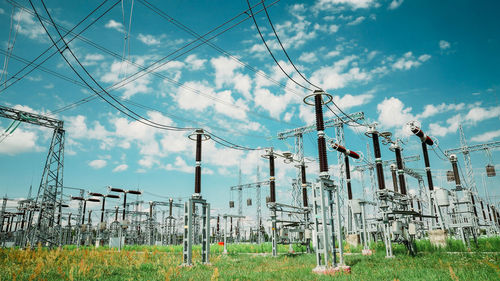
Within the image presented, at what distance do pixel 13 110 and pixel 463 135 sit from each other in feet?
151

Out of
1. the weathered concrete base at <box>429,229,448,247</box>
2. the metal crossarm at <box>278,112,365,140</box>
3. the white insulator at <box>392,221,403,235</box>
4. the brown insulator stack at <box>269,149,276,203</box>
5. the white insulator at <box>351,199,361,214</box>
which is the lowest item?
the weathered concrete base at <box>429,229,448,247</box>

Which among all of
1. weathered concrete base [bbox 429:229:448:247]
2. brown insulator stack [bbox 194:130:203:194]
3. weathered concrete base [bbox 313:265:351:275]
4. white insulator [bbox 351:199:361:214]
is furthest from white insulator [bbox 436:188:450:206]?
brown insulator stack [bbox 194:130:203:194]

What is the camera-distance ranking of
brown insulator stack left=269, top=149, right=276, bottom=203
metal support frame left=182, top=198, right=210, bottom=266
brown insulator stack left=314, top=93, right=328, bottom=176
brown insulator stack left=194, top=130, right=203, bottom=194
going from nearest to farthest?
brown insulator stack left=314, top=93, right=328, bottom=176
metal support frame left=182, top=198, right=210, bottom=266
brown insulator stack left=194, top=130, right=203, bottom=194
brown insulator stack left=269, top=149, right=276, bottom=203

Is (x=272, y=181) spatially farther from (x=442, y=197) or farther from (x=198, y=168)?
(x=442, y=197)

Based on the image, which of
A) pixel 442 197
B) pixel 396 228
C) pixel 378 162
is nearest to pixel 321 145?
pixel 378 162

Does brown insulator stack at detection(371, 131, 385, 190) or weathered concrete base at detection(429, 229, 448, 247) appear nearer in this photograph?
brown insulator stack at detection(371, 131, 385, 190)

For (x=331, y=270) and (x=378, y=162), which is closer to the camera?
(x=331, y=270)

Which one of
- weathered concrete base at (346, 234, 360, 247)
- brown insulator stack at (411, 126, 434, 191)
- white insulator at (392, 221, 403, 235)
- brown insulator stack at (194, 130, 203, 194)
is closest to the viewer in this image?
white insulator at (392, 221, 403, 235)

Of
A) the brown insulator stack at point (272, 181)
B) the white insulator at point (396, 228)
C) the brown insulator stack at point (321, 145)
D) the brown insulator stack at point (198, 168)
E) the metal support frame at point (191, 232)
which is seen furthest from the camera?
the brown insulator stack at point (272, 181)

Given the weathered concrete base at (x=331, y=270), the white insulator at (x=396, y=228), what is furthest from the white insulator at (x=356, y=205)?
the weathered concrete base at (x=331, y=270)

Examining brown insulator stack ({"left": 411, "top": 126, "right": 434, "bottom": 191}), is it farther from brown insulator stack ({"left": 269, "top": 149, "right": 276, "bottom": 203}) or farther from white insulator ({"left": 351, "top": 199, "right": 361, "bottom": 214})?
brown insulator stack ({"left": 269, "top": 149, "right": 276, "bottom": 203})

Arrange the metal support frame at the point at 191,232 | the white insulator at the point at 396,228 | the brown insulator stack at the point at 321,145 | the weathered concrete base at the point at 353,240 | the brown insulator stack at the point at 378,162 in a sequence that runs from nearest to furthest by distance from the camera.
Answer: the brown insulator stack at the point at 321,145 → the metal support frame at the point at 191,232 → the white insulator at the point at 396,228 → the brown insulator stack at the point at 378,162 → the weathered concrete base at the point at 353,240

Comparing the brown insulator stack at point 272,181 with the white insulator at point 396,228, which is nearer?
the white insulator at point 396,228

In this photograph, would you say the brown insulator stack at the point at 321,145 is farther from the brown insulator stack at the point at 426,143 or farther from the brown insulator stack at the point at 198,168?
the brown insulator stack at the point at 426,143
